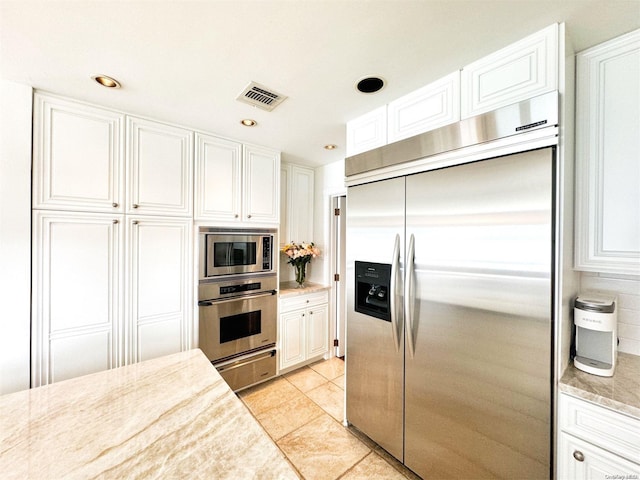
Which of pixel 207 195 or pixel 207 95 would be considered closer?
pixel 207 95

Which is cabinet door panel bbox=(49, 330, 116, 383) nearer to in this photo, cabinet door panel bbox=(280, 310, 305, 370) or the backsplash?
cabinet door panel bbox=(280, 310, 305, 370)

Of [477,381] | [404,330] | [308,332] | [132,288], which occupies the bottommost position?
[308,332]

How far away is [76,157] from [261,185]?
4.57 feet

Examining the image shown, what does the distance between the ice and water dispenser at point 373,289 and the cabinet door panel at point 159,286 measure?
4.75 feet

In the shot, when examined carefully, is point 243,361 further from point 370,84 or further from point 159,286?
point 370,84

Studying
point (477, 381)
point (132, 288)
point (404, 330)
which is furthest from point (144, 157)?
point (477, 381)

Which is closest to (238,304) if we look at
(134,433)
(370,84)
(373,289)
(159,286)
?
(159,286)

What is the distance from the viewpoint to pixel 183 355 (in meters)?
1.47

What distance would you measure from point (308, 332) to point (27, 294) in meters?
2.32

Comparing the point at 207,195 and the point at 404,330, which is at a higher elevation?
the point at 207,195

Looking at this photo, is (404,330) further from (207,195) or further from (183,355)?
→ (207,195)

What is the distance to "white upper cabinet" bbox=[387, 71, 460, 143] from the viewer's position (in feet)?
4.86

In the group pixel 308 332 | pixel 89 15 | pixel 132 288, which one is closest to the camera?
pixel 89 15

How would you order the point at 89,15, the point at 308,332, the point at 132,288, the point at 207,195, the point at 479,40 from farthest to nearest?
the point at 308,332
the point at 207,195
the point at 132,288
the point at 479,40
the point at 89,15
